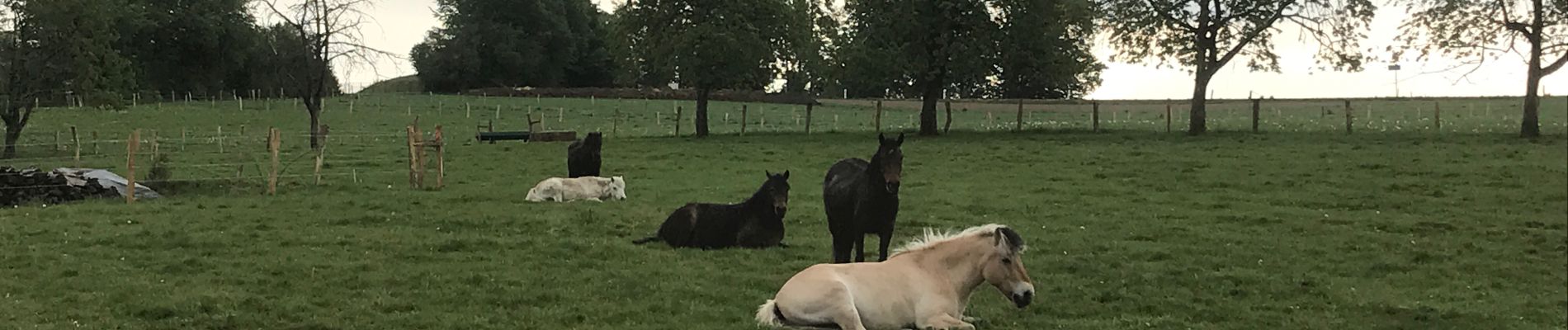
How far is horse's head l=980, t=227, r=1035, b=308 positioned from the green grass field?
1.91ft

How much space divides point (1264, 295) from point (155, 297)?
8.60 metres

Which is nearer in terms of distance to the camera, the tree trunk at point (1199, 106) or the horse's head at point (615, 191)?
the horse's head at point (615, 191)

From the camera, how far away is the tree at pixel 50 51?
26.2m

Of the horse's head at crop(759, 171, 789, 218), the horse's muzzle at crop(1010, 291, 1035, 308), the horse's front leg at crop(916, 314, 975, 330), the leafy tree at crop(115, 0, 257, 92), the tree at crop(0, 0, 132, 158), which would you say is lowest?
the horse's front leg at crop(916, 314, 975, 330)

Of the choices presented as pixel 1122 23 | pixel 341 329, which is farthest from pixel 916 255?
pixel 1122 23

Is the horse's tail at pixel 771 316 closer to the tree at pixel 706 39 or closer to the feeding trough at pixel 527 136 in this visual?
the feeding trough at pixel 527 136

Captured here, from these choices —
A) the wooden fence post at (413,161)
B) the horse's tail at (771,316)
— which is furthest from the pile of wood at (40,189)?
the horse's tail at (771,316)

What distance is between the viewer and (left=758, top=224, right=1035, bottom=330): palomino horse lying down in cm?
635

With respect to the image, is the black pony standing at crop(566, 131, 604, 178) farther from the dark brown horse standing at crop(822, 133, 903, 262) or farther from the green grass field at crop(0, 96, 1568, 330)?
the dark brown horse standing at crop(822, 133, 903, 262)

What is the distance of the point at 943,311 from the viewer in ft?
21.9

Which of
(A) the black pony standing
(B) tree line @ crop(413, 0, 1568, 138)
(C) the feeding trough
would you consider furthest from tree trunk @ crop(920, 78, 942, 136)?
(A) the black pony standing

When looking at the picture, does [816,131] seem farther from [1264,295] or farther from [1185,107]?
[1264,295]

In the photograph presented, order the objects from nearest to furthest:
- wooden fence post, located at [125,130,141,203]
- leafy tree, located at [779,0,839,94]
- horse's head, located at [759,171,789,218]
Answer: horse's head, located at [759,171,789,218] → wooden fence post, located at [125,130,141,203] → leafy tree, located at [779,0,839,94]

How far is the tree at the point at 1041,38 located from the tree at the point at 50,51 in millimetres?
24666
